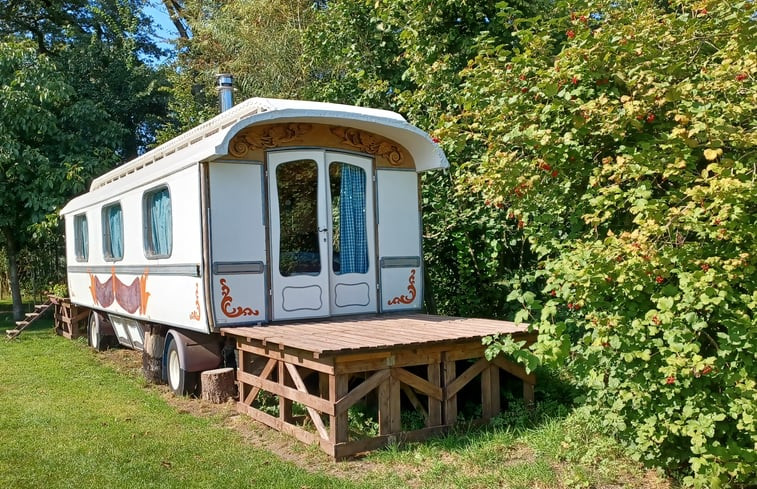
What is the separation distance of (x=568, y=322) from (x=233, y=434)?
308cm

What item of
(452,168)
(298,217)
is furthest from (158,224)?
(452,168)

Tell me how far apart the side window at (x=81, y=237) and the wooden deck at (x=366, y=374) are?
21.5 ft

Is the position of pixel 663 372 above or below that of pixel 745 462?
above

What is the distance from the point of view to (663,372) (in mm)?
3867

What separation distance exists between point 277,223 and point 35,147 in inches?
440

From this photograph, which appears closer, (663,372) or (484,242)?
(663,372)

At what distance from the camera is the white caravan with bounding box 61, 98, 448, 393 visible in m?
7.00

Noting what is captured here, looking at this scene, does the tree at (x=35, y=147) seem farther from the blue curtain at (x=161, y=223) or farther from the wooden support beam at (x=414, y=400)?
the wooden support beam at (x=414, y=400)

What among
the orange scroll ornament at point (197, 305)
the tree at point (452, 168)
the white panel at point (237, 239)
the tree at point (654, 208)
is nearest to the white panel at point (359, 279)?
the white panel at point (237, 239)

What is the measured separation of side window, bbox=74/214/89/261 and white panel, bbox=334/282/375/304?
655 cm

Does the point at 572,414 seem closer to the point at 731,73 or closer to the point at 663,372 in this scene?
the point at 663,372

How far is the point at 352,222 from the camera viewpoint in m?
7.79

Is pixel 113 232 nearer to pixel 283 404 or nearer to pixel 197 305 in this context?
pixel 197 305

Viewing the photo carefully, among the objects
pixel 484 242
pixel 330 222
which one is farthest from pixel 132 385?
pixel 484 242
